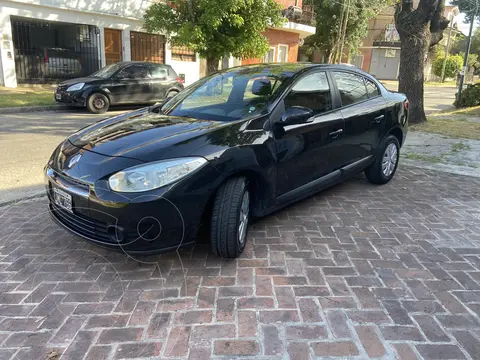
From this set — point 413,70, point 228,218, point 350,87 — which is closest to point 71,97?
point 350,87

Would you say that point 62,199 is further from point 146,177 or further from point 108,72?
point 108,72

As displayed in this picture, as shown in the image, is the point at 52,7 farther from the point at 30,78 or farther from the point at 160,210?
the point at 160,210

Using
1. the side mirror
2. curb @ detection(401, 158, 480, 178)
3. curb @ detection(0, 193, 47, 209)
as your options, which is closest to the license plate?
curb @ detection(0, 193, 47, 209)

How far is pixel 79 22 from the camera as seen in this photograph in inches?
623

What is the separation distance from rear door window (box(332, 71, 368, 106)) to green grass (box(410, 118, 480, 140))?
5.71 m

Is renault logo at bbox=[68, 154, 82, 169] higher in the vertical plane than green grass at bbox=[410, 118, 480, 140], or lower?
higher

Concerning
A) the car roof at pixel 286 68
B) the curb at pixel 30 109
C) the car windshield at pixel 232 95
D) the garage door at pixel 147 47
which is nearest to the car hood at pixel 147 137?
the car windshield at pixel 232 95

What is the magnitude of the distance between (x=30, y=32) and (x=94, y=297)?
53.1 feet

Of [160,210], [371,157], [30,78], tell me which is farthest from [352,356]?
[30,78]

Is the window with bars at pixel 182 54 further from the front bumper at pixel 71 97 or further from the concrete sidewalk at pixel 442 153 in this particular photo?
the concrete sidewalk at pixel 442 153

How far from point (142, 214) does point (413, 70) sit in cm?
986

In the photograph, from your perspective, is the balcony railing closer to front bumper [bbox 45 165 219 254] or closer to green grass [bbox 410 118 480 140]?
green grass [bbox 410 118 480 140]

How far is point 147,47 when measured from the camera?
1862 cm

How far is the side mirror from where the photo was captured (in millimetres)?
3416
